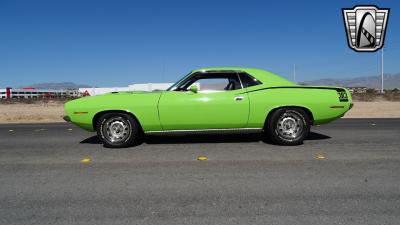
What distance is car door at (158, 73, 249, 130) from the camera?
621 cm

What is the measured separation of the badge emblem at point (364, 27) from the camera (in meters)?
12.8

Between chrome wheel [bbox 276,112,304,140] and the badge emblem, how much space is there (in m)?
8.17

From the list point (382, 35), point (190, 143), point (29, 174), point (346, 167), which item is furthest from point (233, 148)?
point (382, 35)

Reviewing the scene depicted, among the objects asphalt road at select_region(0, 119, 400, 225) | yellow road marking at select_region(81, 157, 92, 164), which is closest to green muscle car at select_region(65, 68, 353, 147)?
asphalt road at select_region(0, 119, 400, 225)

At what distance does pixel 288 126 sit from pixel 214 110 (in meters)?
1.40

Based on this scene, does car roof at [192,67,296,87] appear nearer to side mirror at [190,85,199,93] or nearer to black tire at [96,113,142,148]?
side mirror at [190,85,199,93]

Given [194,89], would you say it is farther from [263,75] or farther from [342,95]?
[342,95]

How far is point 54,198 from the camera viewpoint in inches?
142

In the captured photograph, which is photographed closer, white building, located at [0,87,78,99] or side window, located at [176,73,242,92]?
side window, located at [176,73,242,92]

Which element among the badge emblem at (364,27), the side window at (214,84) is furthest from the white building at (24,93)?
the side window at (214,84)

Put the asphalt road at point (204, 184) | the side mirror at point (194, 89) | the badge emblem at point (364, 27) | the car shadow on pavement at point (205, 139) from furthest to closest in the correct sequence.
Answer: the badge emblem at point (364, 27)
the car shadow on pavement at point (205, 139)
the side mirror at point (194, 89)
the asphalt road at point (204, 184)

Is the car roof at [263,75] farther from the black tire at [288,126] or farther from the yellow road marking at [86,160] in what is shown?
the yellow road marking at [86,160]

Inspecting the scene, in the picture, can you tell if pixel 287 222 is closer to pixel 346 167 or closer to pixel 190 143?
pixel 346 167

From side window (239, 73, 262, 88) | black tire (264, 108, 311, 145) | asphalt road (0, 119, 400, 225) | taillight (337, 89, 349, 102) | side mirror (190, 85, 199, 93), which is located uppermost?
side window (239, 73, 262, 88)
